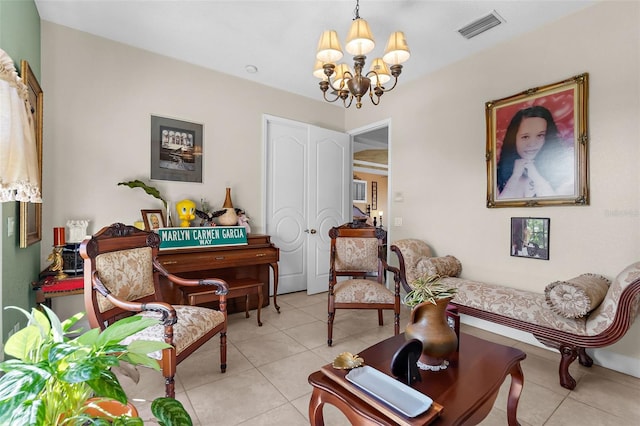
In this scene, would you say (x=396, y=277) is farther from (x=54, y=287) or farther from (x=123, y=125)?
(x=123, y=125)

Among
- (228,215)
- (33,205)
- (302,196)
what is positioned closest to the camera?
(33,205)

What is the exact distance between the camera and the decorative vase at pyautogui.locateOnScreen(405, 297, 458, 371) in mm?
1423

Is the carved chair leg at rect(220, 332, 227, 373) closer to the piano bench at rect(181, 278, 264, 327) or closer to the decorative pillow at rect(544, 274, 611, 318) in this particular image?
the piano bench at rect(181, 278, 264, 327)

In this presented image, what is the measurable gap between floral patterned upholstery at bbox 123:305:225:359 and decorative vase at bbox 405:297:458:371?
4.24 ft

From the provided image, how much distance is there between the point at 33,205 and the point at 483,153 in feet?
13.7

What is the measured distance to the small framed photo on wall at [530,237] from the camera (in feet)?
8.91

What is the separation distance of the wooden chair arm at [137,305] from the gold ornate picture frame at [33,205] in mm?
822

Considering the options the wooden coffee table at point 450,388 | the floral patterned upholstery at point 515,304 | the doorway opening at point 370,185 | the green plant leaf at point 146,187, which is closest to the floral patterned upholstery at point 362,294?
the floral patterned upholstery at point 515,304

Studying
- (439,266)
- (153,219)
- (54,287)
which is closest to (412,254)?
(439,266)

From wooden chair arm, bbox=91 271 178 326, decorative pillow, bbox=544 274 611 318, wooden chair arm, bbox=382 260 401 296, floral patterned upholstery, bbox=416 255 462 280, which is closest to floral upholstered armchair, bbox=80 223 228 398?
wooden chair arm, bbox=91 271 178 326

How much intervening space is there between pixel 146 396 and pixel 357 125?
162 inches

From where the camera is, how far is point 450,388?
1282 mm

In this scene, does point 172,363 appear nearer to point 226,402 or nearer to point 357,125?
point 226,402

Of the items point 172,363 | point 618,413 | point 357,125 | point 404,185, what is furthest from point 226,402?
point 357,125
